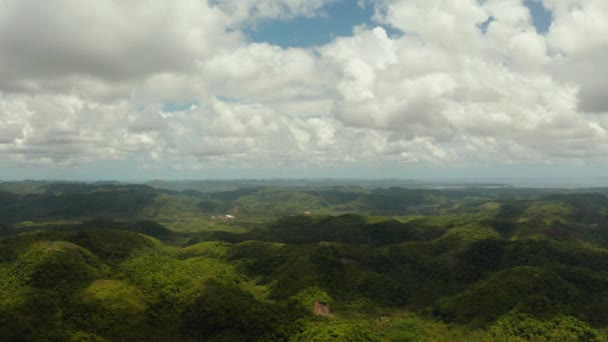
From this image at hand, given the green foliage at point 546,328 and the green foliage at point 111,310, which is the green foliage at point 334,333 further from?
the green foliage at point 111,310

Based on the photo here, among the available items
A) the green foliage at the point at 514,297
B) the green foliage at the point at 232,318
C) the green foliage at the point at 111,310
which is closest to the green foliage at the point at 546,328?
the green foliage at the point at 514,297

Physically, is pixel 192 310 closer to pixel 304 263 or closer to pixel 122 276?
pixel 122 276

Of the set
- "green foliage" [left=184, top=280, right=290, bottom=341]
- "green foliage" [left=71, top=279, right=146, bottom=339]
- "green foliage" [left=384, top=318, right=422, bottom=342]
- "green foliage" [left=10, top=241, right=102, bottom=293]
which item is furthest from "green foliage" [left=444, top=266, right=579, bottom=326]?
"green foliage" [left=10, top=241, right=102, bottom=293]

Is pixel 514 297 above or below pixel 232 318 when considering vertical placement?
above

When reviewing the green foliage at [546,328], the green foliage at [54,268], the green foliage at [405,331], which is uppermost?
the green foliage at [54,268]

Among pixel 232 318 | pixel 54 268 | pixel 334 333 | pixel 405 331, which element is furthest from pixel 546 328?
pixel 54 268

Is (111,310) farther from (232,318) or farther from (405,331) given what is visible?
(405,331)

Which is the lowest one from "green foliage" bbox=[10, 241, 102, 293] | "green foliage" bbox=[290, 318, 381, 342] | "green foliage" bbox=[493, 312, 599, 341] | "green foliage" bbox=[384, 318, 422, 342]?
"green foliage" bbox=[384, 318, 422, 342]

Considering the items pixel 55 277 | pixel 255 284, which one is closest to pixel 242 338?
pixel 255 284

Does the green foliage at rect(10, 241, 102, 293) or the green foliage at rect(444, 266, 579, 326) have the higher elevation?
the green foliage at rect(10, 241, 102, 293)

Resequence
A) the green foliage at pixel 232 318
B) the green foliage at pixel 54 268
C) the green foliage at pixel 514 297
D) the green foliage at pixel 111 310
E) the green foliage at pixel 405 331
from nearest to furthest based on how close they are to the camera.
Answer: the green foliage at pixel 232 318 → the green foliage at pixel 405 331 → the green foliage at pixel 111 310 → the green foliage at pixel 514 297 → the green foliage at pixel 54 268

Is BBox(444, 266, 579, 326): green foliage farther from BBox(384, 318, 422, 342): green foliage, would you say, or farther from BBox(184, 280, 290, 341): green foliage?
BBox(184, 280, 290, 341): green foliage
